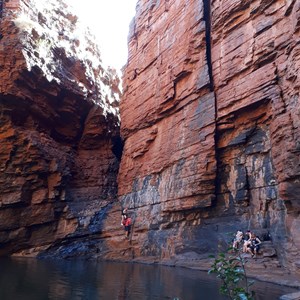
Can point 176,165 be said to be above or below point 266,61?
below

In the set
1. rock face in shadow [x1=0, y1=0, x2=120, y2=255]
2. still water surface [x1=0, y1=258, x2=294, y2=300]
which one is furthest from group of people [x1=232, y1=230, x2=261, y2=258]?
rock face in shadow [x1=0, y1=0, x2=120, y2=255]

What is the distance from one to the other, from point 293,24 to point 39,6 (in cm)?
2098

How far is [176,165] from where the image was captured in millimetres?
18891

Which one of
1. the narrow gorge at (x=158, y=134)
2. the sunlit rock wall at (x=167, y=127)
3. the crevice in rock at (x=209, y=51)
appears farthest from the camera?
the sunlit rock wall at (x=167, y=127)

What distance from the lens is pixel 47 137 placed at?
2519 cm

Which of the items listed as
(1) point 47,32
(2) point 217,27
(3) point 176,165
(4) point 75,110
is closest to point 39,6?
(1) point 47,32

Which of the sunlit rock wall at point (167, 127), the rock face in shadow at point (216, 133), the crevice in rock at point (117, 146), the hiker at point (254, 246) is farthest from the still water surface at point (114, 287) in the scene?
the crevice in rock at point (117, 146)

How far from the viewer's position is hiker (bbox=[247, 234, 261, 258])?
1361 cm

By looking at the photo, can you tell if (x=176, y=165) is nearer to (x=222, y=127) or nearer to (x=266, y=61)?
(x=222, y=127)

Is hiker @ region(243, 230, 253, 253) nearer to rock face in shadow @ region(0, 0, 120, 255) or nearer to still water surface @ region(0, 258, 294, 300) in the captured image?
still water surface @ region(0, 258, 294, 300)

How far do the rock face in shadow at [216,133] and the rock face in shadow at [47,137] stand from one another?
3.92m

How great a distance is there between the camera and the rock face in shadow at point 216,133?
13.7m

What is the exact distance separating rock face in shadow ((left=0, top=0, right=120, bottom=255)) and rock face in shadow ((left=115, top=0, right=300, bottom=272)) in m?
3.92

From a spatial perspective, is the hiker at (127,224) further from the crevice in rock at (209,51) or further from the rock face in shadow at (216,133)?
the crevice in rock at (209,51)
